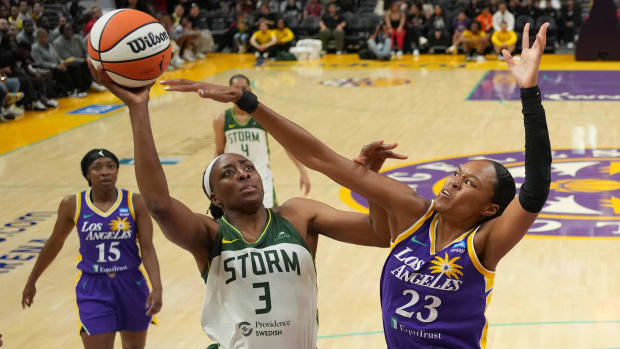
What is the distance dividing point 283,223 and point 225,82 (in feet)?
55.8

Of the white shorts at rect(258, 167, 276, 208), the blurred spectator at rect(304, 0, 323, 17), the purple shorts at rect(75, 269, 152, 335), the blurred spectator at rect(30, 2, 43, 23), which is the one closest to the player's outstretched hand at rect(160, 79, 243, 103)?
the purple shorts at rect(75, 269, 152, 335)

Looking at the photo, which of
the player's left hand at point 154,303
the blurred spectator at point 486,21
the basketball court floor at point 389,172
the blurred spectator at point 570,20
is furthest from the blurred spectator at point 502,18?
the player's left hand at point 154,303

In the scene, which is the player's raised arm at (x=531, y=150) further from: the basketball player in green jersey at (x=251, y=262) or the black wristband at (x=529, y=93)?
the basketball player in green jersey at (x=251, y=262)

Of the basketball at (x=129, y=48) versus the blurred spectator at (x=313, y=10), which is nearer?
the basketball at (x=129, y=48)

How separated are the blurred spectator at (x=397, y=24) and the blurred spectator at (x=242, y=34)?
459 cm

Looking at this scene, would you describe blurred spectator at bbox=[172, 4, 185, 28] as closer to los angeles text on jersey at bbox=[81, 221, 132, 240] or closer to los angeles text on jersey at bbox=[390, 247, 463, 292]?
los angeles text on jersey at bbox=[81, 221, 132, 240]

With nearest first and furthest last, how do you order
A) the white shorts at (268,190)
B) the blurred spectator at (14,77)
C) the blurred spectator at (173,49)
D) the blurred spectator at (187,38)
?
1. the white shorts at (268,190)
2. the blurred spectator at (14,77)
3. the blurred spectator at (173,49)
4. the blurred spectator at (187,38)

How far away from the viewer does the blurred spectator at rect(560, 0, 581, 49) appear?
25219 millimetres

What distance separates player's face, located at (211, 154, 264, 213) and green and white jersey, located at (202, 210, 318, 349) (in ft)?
0.39

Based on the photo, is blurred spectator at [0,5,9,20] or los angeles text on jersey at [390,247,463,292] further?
blurred spectator at [0,5,9,20]

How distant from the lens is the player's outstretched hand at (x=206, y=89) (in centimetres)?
345

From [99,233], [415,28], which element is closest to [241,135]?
[99,233]

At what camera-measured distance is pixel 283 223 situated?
3.90 m

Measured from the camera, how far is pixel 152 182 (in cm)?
347
